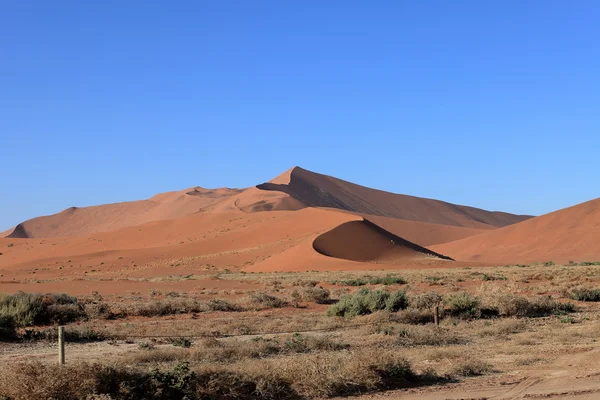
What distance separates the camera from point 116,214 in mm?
133125

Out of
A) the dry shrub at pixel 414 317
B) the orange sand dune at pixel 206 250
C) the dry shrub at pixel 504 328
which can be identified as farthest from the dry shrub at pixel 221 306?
the orange sand dune at pixel 206 250

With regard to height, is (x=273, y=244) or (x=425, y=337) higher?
(x=273, y=244)

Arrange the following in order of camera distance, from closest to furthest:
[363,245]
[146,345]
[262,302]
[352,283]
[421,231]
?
1. [146,345]
2. [262,302]
3. [352,283]
4. [363,245]
5. [421,231]

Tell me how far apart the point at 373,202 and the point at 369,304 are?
400 ft

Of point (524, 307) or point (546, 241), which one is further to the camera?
point (546, 241)

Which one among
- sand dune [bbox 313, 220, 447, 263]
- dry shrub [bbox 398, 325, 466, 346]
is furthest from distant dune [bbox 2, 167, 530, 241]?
dry shrub [bbox 398, 325, 466, 346]

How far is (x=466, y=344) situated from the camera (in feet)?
47.4

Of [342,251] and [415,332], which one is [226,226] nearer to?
[342,251]

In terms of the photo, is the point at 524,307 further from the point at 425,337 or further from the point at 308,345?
the point at 308,345

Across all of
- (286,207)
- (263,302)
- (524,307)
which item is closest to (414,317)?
(524,307)

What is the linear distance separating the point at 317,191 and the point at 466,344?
114895 millimetres

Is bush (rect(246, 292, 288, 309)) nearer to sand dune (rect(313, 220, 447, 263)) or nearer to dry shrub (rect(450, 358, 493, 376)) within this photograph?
dry shrub (rect(450, 358, 493, 376))

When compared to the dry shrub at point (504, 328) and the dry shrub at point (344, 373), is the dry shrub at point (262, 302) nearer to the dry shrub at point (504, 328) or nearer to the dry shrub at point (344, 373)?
the dry shrub at point (504, 328)

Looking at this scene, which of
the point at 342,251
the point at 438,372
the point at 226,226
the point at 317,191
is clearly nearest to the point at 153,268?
the point at 342,251
